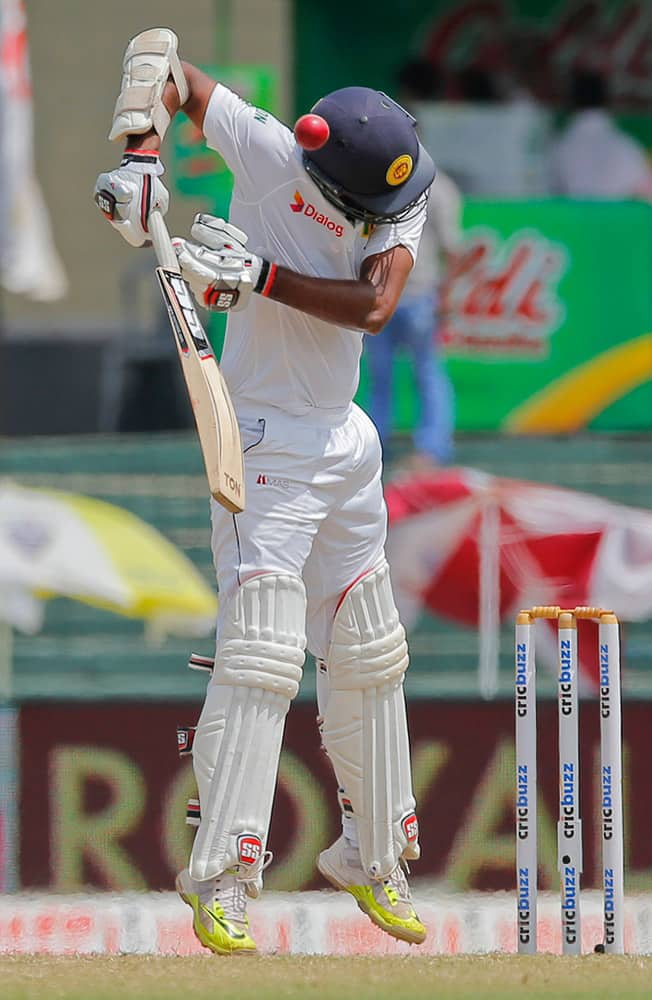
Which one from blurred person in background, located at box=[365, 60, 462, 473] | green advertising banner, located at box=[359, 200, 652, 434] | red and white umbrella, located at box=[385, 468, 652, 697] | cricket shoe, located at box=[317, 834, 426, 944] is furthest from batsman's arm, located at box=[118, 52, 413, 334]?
green advertising banner, located at box=[359, 200, 652, 434]

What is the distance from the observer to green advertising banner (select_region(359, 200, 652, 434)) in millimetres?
10727

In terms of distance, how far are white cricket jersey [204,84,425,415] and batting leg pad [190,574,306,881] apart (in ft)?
1.39

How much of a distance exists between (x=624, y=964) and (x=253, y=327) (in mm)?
1490

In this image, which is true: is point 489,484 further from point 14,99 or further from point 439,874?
point 14,99

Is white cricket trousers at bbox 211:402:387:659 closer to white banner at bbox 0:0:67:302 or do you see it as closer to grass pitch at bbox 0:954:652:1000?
grass pitch at bbox 0:954:652:1000

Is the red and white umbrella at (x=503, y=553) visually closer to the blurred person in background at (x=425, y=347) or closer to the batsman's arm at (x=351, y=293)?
the blurred person in background at (x=425, y=347)

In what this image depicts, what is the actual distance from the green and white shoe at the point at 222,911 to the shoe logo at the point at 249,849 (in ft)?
0.13

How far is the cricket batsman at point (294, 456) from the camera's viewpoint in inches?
163

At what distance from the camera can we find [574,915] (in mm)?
4223

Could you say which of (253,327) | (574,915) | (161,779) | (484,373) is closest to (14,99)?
(484,373)

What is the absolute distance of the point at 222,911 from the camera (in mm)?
4145

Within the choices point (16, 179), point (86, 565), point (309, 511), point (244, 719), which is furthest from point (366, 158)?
point (16, 179)

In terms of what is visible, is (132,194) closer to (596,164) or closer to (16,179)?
(16,179)

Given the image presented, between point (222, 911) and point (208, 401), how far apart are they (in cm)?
102
